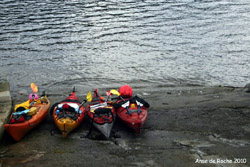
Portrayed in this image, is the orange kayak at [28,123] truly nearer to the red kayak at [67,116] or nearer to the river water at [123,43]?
the red kayak at [67,116]

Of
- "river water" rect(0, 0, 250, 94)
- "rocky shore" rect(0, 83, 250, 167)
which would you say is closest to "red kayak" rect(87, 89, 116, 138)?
"rocky shore" rect(0, 83, 250, 167)

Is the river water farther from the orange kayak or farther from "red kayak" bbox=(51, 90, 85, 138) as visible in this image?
"red kayak" bbox=(51, 90, 85, 138)

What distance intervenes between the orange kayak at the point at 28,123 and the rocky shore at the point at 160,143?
0.77 feet

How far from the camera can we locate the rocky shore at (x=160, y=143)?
6223 millimetres

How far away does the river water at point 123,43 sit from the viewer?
12961 millimetres

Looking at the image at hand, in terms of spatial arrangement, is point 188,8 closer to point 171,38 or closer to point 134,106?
point 171,38

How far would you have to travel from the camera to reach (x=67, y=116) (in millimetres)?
7422

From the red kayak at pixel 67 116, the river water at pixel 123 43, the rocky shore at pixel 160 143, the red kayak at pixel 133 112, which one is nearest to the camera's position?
the rocky shore at pixel 160 143

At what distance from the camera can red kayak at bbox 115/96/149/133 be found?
7290mm

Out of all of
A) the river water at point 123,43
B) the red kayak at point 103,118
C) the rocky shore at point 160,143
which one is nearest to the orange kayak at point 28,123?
the rocky shore at point 160,143

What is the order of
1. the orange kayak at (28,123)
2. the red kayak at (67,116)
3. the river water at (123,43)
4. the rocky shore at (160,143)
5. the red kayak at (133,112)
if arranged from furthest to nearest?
the river water at (123,43) → the red kayak at (133,112) → the red kayak at (67,116) → the orange kayak at (28,123) → the rocky shore at (160,143)

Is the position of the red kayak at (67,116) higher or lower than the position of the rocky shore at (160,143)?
higher

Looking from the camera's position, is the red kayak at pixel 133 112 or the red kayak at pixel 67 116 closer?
the red kayak at pixel 67 116

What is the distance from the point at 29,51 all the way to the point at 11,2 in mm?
11673
